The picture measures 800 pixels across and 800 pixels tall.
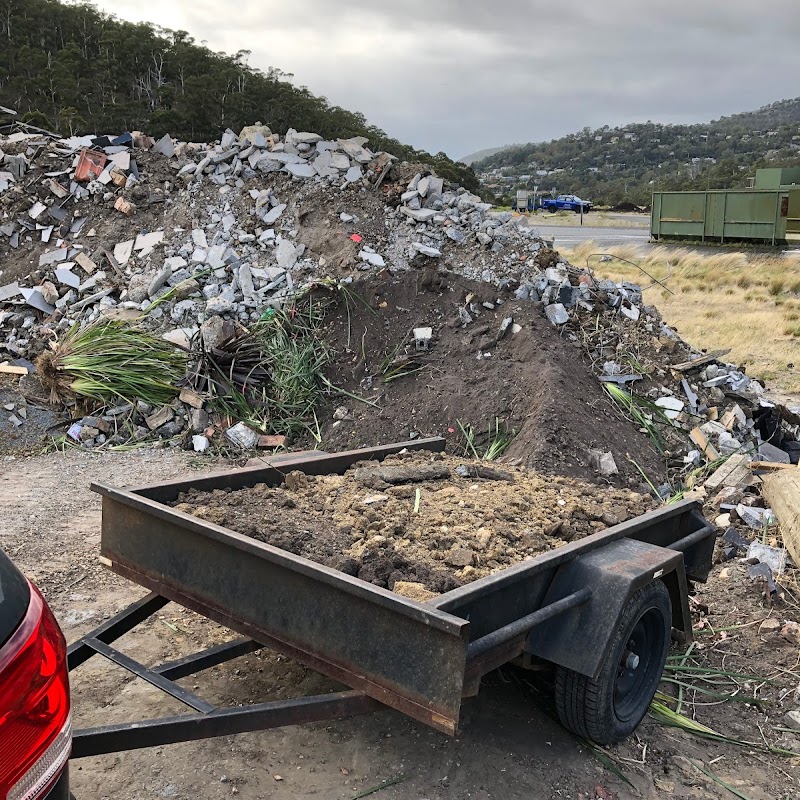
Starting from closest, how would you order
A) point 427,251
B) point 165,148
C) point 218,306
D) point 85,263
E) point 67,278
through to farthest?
point 218,306, point 427,251, point 67,278, point 85,263, point 165,148

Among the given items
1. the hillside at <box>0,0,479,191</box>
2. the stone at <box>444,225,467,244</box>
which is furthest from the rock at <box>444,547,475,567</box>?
the hillside at <box>0,0,479,191</box>

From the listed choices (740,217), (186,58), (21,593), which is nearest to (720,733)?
(21,593)

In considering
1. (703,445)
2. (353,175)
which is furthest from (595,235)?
(703,445)

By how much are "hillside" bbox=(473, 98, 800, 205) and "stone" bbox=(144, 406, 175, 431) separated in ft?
239

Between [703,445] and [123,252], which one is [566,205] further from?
[703,445]

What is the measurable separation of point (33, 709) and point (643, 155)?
13858 centimetres

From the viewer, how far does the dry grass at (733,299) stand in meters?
12.4

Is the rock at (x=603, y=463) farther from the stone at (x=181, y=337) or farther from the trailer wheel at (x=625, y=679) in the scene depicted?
the stone at (x=181, y=337)

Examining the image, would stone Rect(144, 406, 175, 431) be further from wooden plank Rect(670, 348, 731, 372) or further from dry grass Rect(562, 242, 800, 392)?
dry grass Rect(562, 242, 800, 392)

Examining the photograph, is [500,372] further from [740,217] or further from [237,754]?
[740,217]

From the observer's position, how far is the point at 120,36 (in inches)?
1276

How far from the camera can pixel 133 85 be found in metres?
30.1

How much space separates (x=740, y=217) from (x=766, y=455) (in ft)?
78.8

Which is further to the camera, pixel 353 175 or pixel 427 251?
pixel 353 175
